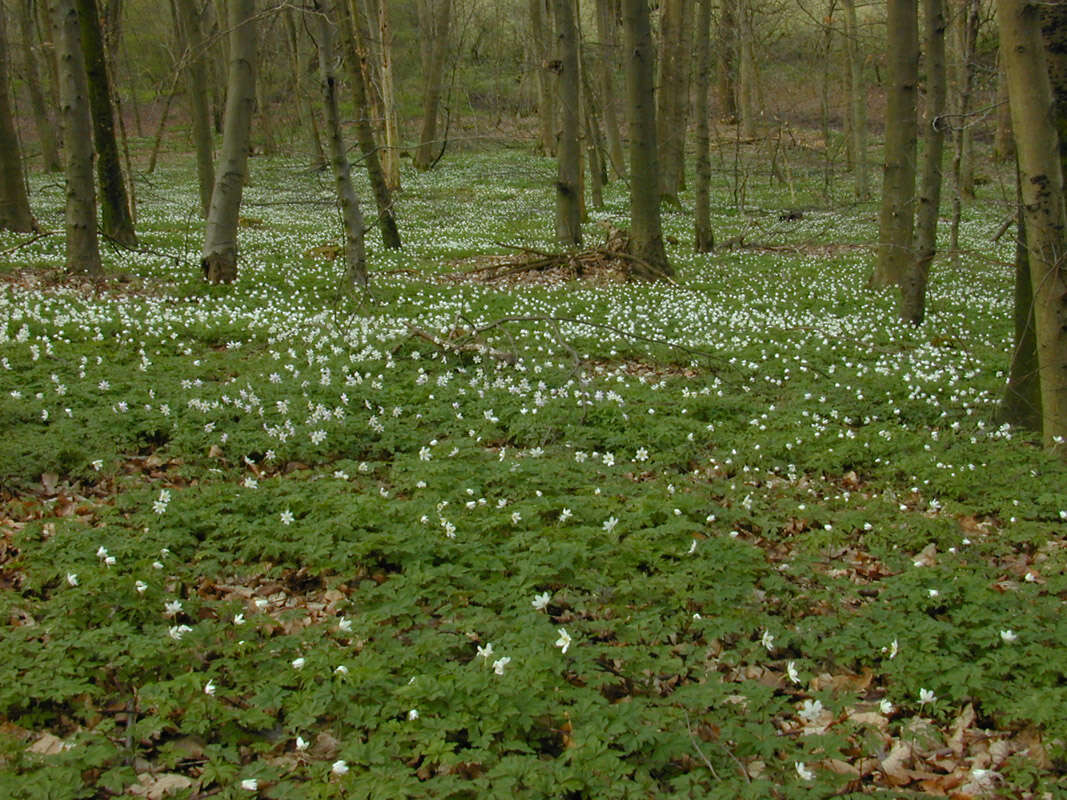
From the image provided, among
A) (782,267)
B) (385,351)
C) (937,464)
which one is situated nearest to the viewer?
(937,464)

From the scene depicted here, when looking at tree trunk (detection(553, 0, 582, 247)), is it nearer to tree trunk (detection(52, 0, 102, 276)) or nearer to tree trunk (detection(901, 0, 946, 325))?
tree trunk (detection(901, 0, 946, 325))

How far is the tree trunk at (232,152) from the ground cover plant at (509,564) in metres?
2.77

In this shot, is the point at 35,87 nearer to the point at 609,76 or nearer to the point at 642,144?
the point at 609,76

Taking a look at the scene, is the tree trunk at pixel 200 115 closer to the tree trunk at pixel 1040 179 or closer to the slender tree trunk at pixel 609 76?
the slender tree trunk at pixel 609 76

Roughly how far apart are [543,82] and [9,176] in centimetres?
2540

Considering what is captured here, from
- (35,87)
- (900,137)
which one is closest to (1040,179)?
(900,137)

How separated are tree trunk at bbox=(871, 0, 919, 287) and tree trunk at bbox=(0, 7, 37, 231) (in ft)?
54.7

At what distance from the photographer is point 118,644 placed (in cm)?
380

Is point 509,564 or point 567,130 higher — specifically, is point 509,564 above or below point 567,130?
below

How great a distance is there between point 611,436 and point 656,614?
3.07 m

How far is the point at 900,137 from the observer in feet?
44.8

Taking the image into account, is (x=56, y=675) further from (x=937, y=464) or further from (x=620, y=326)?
(x=620, y=326)

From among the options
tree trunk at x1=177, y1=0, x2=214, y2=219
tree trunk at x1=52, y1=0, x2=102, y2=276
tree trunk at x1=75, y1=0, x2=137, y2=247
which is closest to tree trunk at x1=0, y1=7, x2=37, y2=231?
tree trunk at x1=75, y1=0, x2=137, y2=247

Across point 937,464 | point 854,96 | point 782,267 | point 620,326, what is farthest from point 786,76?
point 937,464
